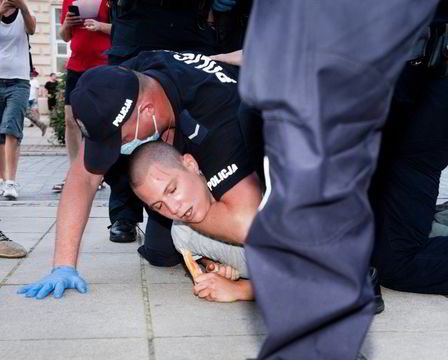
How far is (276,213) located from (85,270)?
2122mm

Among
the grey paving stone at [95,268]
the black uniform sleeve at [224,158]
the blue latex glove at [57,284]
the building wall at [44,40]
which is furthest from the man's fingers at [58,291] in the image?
the building wall at [44,40]

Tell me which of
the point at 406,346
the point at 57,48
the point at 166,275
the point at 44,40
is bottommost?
the point at 57,48

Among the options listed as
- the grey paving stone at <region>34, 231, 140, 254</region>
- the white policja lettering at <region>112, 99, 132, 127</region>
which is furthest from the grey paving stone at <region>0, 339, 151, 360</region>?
the grey paving stone at <region>34, 231, 140, 254</region>

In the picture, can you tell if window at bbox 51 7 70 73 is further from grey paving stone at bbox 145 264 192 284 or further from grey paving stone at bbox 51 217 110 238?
grey paving stone at bbox 145 264 192 284

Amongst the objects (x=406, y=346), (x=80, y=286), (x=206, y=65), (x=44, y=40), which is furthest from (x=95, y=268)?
(x=44, y=40)

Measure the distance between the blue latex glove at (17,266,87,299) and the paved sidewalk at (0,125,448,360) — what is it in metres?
0.03

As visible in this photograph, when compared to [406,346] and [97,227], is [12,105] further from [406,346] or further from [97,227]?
[406,346]

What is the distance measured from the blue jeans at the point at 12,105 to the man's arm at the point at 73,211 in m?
3.08

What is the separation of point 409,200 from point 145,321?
1120 millimetres

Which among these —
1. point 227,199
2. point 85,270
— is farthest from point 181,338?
point 85,270

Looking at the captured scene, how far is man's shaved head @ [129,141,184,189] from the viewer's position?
251 centimetres

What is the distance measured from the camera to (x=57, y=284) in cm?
262

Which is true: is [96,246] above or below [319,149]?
below

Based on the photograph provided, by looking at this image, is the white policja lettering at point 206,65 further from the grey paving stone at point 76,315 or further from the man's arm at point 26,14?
the man's arm at point 26,14
